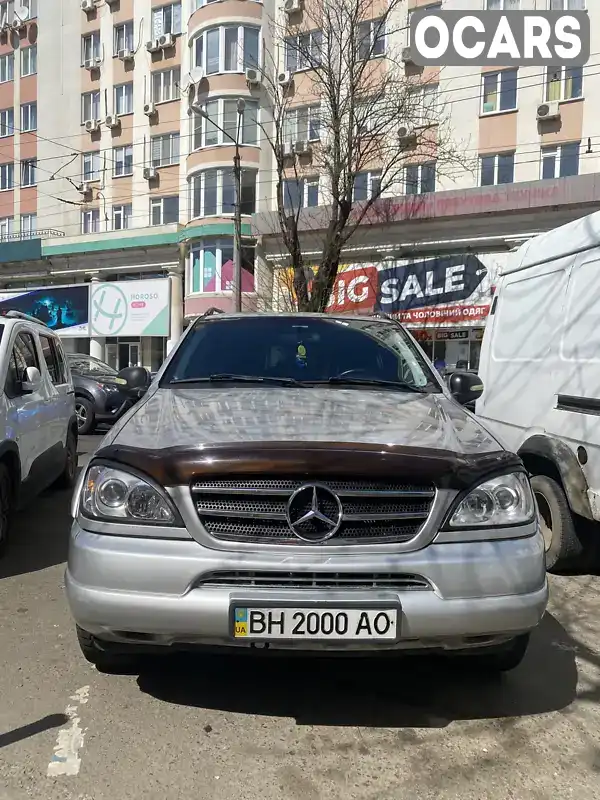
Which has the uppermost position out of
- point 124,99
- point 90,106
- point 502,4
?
point 90,106

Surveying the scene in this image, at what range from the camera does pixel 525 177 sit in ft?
65.9

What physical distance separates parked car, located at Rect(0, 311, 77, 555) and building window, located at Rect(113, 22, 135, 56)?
27986mm

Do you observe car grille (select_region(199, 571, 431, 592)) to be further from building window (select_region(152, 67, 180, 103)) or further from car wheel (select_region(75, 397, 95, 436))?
building window (select_region(152, 67, 180, 103))

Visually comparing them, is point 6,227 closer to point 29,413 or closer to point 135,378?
point 29,413

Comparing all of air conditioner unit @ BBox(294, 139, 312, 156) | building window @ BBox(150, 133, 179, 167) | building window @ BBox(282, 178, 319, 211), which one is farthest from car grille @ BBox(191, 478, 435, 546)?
building window @ BBox(150, 133, 179, 167)

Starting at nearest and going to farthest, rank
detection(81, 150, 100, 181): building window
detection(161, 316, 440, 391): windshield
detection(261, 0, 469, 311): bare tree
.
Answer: detection(161, 316, 440, 391): windshield → detection(261, 0, 469, 311): bare tree → detection(81, 150, 100, 181): building window

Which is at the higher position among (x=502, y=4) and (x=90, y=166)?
(x=502, y=4)

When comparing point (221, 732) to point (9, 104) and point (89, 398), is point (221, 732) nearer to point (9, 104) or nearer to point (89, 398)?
point (89, 398)

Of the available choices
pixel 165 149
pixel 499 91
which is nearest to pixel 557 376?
pixel 499 91

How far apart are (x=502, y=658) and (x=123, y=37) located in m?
33.3

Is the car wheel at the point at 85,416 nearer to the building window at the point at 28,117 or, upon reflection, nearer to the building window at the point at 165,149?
the building window at the point at 165,149

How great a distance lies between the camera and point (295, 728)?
2.59 m

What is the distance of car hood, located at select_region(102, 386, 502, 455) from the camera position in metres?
2.53

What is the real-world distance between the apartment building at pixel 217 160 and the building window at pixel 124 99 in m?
0.07
